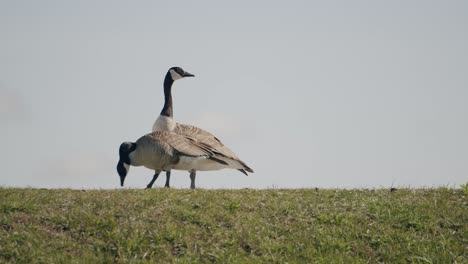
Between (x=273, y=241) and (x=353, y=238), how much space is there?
5.40 ft

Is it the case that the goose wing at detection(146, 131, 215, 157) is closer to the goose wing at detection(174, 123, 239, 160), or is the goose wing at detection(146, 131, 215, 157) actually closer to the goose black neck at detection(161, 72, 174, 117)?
the goose wing at detection(174, 123, 239, 160)

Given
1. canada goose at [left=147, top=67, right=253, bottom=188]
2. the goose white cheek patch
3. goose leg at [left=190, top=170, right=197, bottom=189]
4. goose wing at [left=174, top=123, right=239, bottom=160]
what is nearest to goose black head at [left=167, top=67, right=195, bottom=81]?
the goose white cheek patch

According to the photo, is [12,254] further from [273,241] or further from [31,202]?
[273,241]

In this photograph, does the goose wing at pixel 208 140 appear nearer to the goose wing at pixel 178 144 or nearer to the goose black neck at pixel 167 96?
the goose wing at pixel 178 144

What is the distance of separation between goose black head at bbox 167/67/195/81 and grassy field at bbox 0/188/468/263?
8.45 metres

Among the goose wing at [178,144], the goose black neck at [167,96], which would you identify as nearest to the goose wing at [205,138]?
the goose wing at [178,144]

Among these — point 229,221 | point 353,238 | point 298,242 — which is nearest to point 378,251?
point 353,238

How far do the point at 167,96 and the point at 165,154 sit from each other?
4821mm

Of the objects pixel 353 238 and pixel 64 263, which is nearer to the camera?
pixel 64 263

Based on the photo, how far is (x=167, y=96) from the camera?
23531 mm

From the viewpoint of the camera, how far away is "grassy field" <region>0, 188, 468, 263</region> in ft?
43.0

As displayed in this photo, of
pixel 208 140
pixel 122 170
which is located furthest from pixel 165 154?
pixel 208 140

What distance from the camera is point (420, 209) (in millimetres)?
15578

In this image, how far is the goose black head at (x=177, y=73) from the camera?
945 inches
